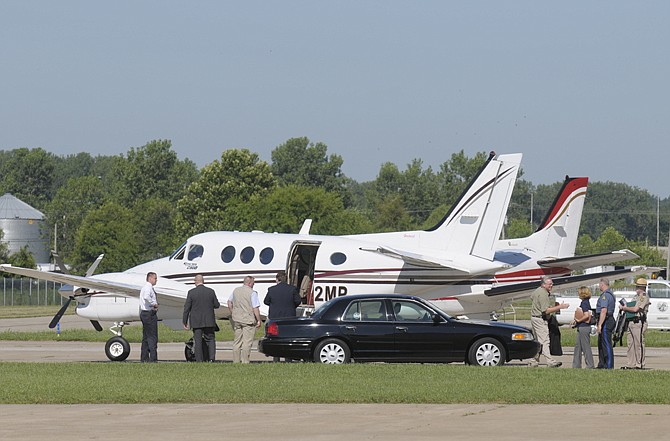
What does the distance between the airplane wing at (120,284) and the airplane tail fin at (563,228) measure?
1484cm

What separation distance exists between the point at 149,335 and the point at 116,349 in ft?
8.03

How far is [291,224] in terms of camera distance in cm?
9531

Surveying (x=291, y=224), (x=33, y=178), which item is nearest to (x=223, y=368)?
(x=291, y=224)

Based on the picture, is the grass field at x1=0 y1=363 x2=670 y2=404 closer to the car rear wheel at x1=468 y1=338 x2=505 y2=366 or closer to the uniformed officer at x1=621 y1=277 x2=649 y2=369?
the car rear wheel at x1=468 y1=338 x2=505 y2=366

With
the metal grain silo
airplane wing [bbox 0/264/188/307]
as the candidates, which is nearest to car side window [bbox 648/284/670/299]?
airplane wing [bbox 0/264/188/307]

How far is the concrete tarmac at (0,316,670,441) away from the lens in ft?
46.5

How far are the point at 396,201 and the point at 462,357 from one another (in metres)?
116

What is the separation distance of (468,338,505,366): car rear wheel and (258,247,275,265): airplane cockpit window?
26.3 ft

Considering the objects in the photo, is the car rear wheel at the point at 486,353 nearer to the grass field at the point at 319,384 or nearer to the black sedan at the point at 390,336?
the black sedan at the point at 390,336

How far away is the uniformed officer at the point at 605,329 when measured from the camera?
24.4 meters

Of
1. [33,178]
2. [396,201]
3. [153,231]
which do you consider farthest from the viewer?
[33,178]
